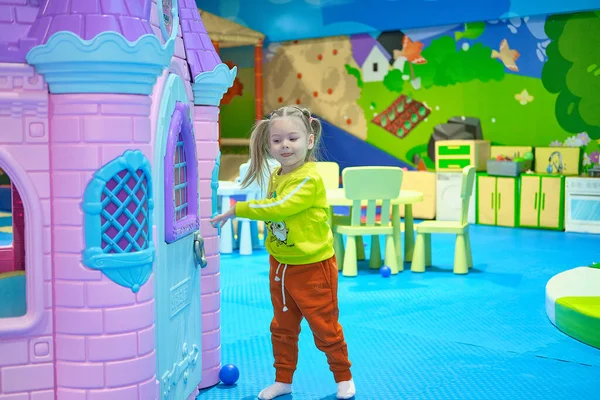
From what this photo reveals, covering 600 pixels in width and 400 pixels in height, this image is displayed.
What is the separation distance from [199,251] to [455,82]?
7702mm

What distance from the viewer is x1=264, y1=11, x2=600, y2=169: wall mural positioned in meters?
9.55

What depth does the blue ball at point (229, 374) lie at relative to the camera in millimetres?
3703

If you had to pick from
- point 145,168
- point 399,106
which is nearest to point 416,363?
point 145,168

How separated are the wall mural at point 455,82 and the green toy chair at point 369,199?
13.2 ft

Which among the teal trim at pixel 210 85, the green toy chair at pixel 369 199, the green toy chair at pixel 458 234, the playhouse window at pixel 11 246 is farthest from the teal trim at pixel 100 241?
the green toy chair at pixel 458 234

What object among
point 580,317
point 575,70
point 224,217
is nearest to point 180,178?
point 224,217

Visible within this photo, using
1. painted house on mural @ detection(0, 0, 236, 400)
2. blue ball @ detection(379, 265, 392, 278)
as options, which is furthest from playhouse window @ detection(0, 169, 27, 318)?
A: blue ball @ detection(379, 265, 392, 278)

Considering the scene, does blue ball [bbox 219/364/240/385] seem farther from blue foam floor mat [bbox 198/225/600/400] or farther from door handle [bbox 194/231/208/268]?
door handle [bbox 194/231/208/268]

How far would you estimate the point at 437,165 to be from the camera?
10211mm

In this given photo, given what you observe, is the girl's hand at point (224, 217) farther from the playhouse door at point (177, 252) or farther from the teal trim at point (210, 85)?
the teal trim at point (210, 85)

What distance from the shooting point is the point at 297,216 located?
343cm

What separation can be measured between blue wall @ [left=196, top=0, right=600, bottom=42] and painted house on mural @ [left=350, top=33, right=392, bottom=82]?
0.14 metres

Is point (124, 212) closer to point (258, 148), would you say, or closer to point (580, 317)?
point (258, 148)

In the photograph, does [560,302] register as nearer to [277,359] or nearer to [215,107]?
[277,359]
